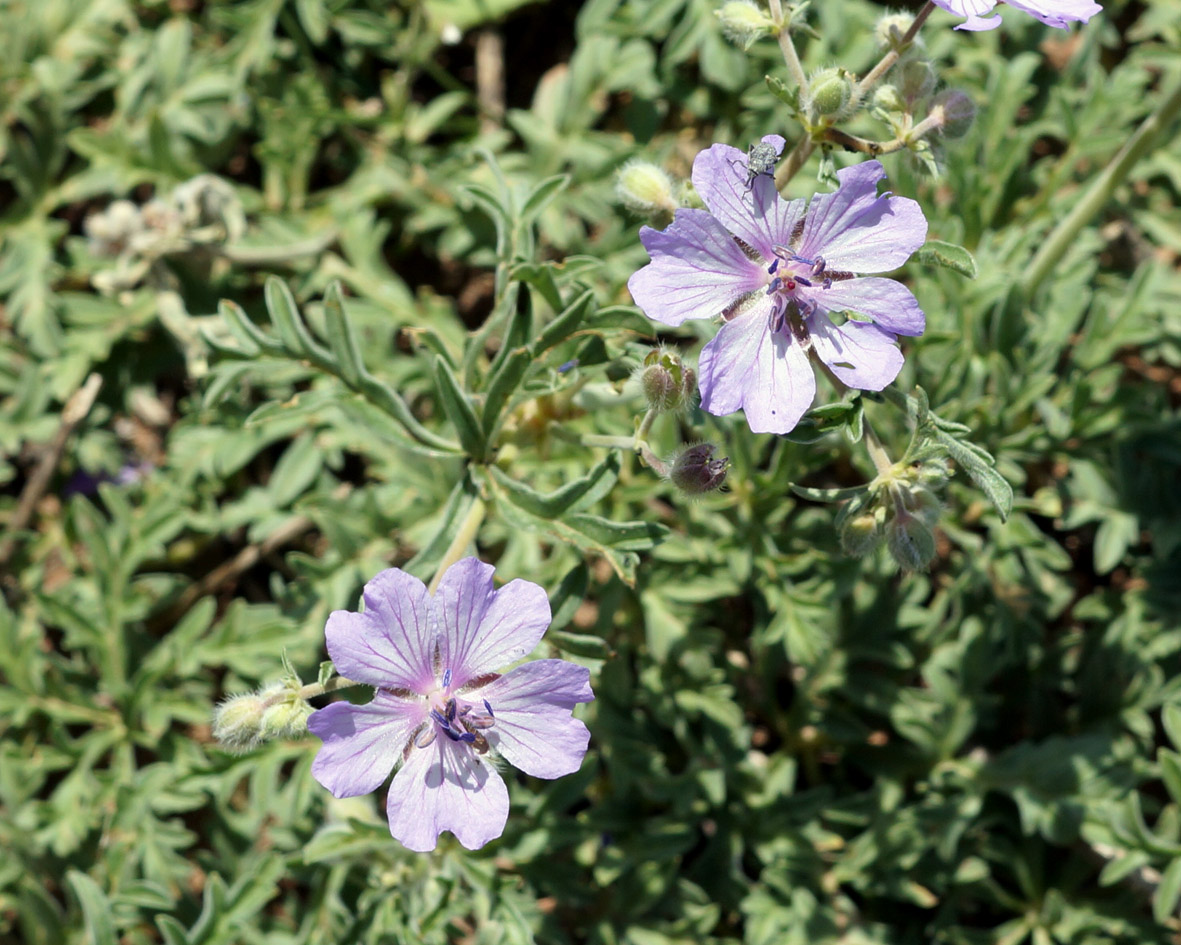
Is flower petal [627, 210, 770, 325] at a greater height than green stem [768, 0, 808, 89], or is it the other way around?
green stem [768, 0, 808, 89]

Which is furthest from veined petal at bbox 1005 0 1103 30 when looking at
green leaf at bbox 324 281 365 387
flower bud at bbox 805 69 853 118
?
green leaf at bbox 324 281 365 387

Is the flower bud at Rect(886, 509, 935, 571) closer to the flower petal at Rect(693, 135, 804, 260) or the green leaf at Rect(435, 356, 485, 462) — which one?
the flower petal at Rect(693, 135, 804, 260)

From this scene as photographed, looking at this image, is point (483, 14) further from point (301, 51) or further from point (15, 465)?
point (15, 465)

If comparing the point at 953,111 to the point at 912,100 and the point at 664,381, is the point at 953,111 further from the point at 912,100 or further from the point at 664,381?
the point at 664,381

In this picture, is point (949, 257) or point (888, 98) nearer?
point (949, 257)

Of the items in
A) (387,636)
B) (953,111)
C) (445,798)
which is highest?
(953,111)

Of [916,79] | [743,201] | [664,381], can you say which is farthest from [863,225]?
[664,381]

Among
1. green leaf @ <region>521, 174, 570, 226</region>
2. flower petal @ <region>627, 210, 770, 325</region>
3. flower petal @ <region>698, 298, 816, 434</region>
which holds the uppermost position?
flower petal @ <region>627, 210, 770, 325</region>

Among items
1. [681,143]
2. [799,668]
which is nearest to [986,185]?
[681,143]
